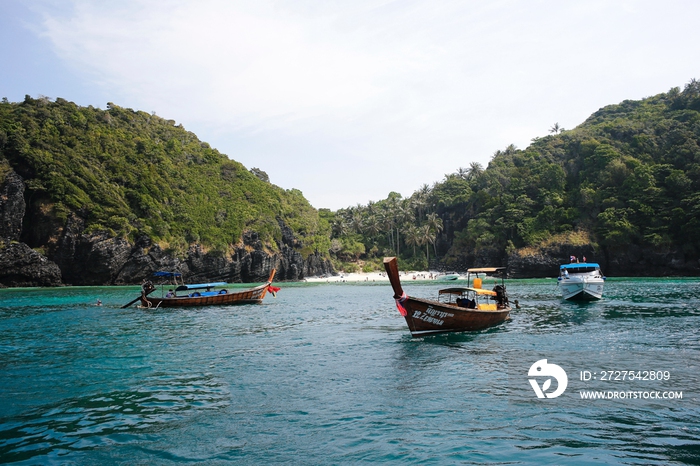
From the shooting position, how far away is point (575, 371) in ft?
44.4

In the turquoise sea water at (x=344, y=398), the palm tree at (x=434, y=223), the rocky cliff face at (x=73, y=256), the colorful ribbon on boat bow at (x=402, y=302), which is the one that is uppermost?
the palm tree at (x=434, y=223)

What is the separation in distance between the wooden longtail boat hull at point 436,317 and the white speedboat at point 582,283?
1918 centimetres

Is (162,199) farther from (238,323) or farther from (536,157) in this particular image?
(536,157)

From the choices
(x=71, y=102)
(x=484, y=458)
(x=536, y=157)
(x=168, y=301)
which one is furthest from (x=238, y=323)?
(x=536, y=157)

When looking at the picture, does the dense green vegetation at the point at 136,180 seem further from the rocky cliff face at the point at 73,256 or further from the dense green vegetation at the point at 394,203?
the rocky cliff face at the point at 73,256

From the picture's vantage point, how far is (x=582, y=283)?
36219 mm

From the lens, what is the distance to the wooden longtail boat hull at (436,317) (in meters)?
19.6

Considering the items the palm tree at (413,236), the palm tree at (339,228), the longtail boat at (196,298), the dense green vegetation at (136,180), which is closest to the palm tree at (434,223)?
the palm tree at (413,236)

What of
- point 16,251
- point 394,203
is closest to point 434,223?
point 394,203

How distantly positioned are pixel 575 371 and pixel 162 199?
80.7m

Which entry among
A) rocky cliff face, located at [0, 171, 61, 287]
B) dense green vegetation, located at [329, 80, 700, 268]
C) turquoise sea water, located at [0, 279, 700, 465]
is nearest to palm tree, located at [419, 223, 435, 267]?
dense green vegetation, located at [329, 80, 700, 268]

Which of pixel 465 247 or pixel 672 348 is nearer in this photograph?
pixel 672 348

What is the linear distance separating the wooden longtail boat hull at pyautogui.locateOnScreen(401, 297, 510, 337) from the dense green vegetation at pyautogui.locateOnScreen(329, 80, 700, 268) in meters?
68.5
